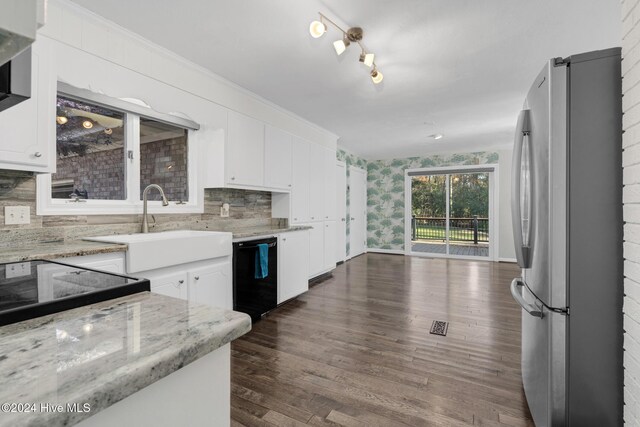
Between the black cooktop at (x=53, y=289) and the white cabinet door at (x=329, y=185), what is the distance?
3975 mm

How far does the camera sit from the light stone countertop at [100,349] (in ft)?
1.27

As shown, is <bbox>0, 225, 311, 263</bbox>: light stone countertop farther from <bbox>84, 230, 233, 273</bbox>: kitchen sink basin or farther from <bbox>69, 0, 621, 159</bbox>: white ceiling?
<bbox>69, 0, 621, 159</bbox>: white ceiling

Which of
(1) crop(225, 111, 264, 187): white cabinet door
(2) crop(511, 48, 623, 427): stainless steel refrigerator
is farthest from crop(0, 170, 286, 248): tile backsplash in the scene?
(2) crop(511, 48, 623, 427): stainless steel refrigerator

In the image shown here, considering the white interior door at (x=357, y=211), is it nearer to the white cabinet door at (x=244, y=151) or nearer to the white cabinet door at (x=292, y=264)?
the white cabinet door at (x=292, y=264)

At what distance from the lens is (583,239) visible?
1.29m

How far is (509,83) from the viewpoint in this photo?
10.5 ft

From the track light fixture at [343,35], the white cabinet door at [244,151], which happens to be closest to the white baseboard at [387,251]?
the white cabinet door at [244,151]

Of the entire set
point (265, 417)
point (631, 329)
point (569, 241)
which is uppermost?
point (569, 241)

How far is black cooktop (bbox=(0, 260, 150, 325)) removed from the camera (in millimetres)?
653

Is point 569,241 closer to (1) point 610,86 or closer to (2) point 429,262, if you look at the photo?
(1) point 610,86

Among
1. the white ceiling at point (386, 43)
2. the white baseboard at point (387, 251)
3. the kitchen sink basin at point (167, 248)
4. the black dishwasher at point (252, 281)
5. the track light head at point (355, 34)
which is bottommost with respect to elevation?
the white baseboard at point (387, 251)

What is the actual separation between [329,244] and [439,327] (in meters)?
2.41

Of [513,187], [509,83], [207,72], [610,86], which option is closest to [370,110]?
[509,83]

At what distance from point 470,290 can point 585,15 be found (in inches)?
127
